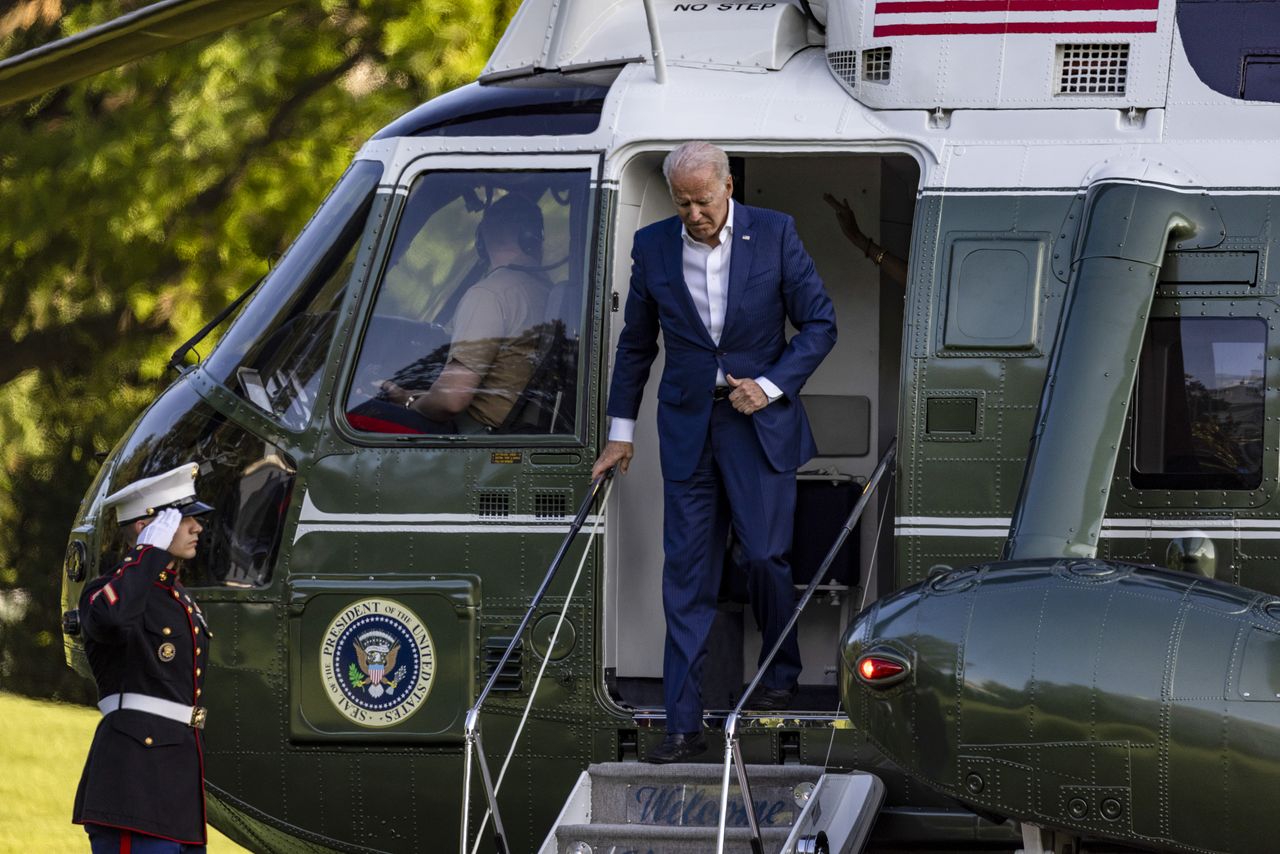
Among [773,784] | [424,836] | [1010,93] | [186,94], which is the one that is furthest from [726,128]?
[186,94]

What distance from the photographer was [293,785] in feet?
22.0

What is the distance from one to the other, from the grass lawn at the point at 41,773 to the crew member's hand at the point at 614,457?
501 centimetres

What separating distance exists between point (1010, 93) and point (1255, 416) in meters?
1.34

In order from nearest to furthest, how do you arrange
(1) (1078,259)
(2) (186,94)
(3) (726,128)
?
1. (1) (1078,259)
2. (3) (726,128)
3. (2) (186,94)

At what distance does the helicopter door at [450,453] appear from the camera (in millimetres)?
6547

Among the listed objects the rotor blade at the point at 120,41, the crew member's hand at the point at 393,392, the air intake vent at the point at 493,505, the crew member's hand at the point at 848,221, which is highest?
the rotor blade at the point at 120,41

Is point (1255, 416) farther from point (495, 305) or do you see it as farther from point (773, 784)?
point (495, 305)

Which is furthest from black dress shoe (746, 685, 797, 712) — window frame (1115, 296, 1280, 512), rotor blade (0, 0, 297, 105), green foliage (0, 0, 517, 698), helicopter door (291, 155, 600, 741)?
green foliage (0, 0, 517, 698)

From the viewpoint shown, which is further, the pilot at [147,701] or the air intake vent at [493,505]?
the air intake vent at [493,505]

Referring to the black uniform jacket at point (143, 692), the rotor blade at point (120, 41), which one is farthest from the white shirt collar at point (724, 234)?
the black uniform jacket at point (143, 692)

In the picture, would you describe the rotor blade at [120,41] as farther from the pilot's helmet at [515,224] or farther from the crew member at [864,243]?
the crew member at [864,243]

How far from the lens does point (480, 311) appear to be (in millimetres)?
6770

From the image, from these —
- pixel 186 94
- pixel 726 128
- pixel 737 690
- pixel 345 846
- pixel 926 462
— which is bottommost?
pixel 345 846

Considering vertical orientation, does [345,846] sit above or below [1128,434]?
below
